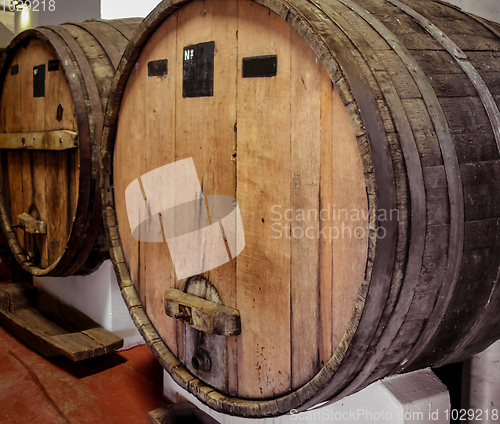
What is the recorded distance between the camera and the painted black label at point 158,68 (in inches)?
64.6

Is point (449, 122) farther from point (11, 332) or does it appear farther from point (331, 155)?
point (11, 332)

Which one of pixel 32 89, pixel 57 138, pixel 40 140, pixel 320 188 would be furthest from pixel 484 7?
pixel 32 89

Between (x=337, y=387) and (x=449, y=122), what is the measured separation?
2.10 ft

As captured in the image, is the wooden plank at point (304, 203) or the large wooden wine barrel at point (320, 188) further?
the wooden plank at point (304, 203)

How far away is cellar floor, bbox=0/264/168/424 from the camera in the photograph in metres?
2.31

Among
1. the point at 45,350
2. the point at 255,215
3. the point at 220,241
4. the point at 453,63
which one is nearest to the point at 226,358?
the point at 220,241

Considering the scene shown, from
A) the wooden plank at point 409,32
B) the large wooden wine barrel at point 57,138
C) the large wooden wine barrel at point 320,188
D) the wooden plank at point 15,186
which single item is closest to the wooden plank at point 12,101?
the large wooden wine barrel at point 57,138

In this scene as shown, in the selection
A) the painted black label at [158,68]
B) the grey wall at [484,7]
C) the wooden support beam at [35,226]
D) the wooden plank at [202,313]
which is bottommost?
the wooden plank at [202,313]

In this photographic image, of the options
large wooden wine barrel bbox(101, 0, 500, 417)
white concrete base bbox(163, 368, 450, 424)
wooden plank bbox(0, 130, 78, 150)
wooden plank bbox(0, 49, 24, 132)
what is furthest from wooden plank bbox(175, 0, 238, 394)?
wooden plank bbox(0, 49, 24, 132)

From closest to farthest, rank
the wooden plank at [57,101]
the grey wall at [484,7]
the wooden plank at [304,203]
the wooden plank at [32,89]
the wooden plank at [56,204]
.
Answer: the wooden plank at [304,203], the grey wall at [484,7], the wooden plank at [57,101], the wooden plank at [56,204], the wooden plank at [32,89]

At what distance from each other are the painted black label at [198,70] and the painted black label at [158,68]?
0.34 ft

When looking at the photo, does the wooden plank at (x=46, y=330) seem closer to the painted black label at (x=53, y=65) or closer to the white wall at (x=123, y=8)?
the painted black label at (x=53, y=65)

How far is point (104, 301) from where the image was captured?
2885mm

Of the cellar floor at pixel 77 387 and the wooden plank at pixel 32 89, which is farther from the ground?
the wooden plank at pixel 32 89
